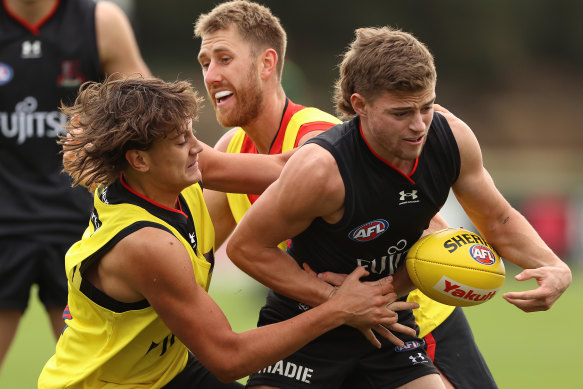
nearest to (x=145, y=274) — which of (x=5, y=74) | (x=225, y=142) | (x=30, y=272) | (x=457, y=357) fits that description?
(x=225, y=142)

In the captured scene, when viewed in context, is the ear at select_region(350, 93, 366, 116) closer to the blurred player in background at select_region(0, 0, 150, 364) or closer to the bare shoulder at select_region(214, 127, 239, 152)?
the bare shoulder at select_region(214, 127, 239, 152)

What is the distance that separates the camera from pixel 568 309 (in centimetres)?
1401

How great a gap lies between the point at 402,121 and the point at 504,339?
7951 mm

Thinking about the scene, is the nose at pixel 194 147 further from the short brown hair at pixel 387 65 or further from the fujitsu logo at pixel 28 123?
the fujitsu logo at pixel 28 123

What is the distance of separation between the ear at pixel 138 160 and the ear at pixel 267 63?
1.43 meters

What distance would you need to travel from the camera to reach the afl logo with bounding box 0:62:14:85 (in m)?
5.81

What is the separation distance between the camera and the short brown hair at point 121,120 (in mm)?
4227

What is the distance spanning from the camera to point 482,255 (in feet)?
15.0

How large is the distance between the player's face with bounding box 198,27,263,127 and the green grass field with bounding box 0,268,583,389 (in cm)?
419

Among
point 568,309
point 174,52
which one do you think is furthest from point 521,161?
point 568,309

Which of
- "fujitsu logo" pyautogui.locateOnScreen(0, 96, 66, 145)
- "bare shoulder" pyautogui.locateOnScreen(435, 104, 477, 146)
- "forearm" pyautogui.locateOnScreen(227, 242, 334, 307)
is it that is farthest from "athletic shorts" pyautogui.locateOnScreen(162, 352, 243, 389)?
"fujitsu logo" pyautogui.locateOnScreen(0, 96, 66, 145)

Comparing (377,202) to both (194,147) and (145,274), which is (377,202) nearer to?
(194,147)

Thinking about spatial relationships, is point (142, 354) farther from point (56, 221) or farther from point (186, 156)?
point (56, 221)

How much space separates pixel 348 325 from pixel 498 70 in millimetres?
35802
